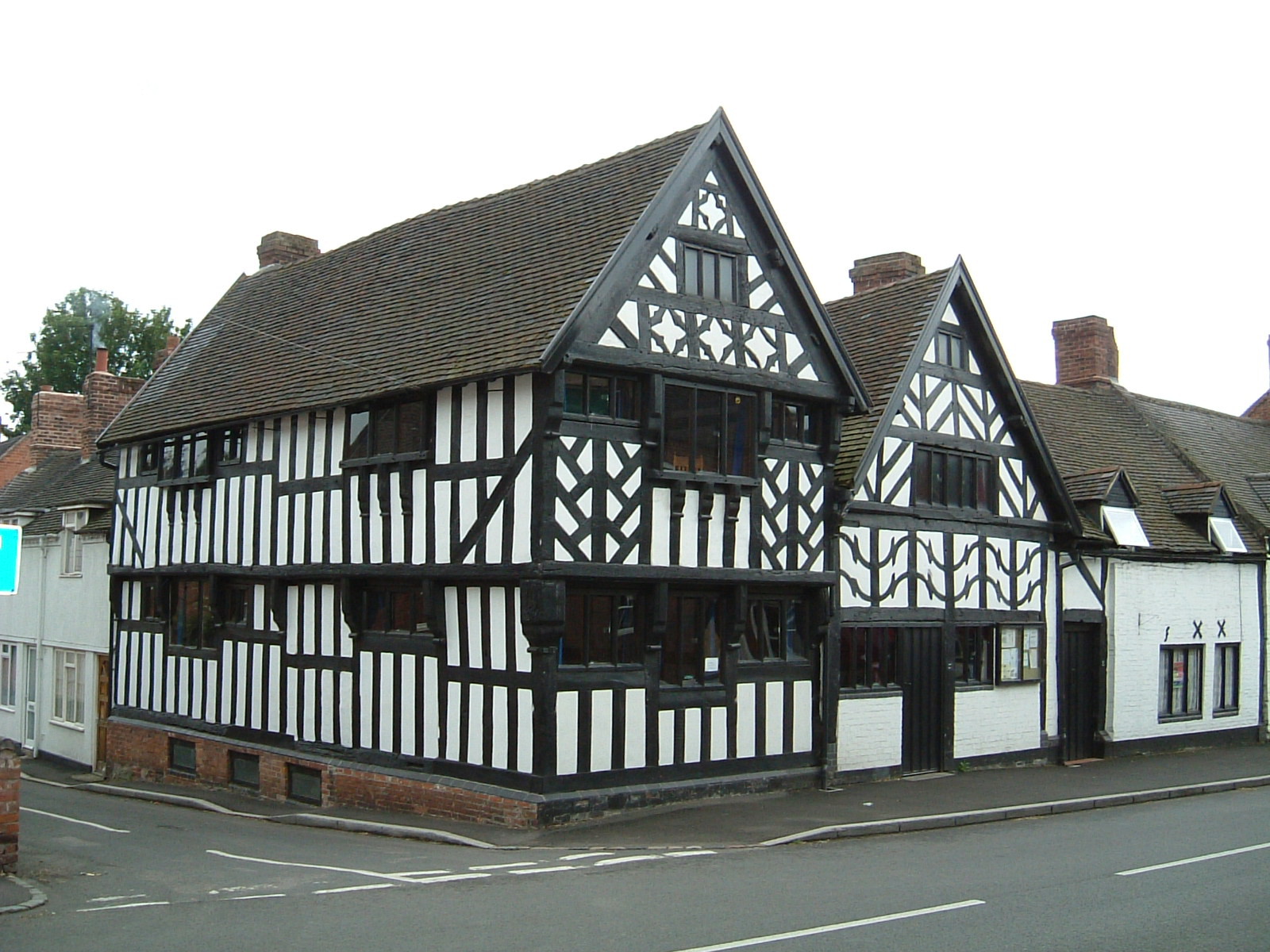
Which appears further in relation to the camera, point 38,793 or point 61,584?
point 61,584

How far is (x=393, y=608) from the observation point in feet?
57.9

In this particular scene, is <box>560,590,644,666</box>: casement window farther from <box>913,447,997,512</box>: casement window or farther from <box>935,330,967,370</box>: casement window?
<box>935,330,967,370</box>: casement window

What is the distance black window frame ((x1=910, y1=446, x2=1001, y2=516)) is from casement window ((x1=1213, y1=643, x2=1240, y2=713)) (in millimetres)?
7769

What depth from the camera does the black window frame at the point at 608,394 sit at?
50.8 ft

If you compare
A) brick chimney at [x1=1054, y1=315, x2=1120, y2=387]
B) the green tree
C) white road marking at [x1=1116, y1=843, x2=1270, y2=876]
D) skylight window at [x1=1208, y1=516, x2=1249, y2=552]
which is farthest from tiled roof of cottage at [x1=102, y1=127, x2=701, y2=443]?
the green tree

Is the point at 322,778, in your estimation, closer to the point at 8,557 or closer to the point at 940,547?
the point at 8,557

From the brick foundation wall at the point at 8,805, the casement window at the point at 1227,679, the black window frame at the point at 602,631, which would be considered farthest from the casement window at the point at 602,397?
the casement window at the point at 1227,679

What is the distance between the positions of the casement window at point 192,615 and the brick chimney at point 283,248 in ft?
26.9

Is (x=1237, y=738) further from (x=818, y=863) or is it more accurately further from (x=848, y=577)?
(x=818, y=863)

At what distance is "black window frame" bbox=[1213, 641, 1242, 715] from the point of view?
83.4 ft

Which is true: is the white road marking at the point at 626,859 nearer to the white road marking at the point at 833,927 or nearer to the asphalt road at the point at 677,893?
the asphalt road at the point at 677,893

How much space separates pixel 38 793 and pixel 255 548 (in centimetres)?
679

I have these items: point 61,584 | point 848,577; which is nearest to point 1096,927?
point 848,577

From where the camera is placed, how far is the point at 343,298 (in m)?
21.8
